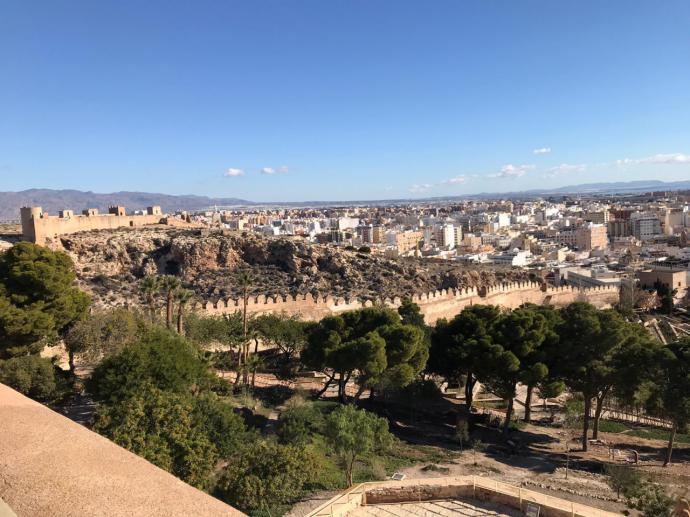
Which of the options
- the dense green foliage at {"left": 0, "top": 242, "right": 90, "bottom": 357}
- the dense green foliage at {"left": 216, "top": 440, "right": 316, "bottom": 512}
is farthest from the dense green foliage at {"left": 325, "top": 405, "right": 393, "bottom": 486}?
the dense green foliage at {"left": 0, "top": 242, "right": 90, "bottom": 357}

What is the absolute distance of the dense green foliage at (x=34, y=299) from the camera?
40.7 feet

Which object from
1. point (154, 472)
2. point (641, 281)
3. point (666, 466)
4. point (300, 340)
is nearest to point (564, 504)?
point (154, 472)

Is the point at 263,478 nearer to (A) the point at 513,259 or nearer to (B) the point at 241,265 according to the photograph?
(B) the point at 241,265

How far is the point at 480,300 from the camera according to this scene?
3086cm

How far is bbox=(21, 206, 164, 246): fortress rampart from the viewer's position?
3450 cm

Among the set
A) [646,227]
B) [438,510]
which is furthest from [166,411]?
[646,227]

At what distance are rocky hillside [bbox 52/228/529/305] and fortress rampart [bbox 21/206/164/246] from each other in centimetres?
100

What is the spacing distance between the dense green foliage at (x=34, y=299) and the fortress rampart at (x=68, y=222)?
22981 millimetres

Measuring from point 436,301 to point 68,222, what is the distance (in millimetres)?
25954

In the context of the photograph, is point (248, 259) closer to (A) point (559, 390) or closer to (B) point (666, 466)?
(A) point (559, 390)

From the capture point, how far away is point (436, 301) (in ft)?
92.9

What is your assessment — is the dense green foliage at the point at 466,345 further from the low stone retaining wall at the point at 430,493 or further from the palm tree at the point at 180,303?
the palm tree at the point at 180,303

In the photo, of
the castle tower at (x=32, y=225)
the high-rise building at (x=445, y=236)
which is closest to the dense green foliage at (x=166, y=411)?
the castle tower at (x=32, y=225)

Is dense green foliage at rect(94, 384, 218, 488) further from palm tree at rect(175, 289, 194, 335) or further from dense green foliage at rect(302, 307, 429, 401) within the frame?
palm tree at rect(175, 289, 194, 335)
